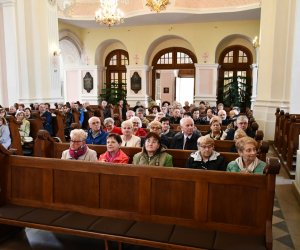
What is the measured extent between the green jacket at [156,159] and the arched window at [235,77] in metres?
10.5

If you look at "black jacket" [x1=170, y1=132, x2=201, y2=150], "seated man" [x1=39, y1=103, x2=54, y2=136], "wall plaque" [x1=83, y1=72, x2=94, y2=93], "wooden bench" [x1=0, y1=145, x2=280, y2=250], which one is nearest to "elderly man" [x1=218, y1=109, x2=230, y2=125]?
"black jacket" [x1=170, y1=132, x2=201, y2=150]

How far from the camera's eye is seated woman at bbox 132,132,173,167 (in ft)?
11.2

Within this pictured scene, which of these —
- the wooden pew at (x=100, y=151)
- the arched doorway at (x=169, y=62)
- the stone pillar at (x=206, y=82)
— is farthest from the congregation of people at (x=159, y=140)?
the arched doorway at (x=169, y=62)

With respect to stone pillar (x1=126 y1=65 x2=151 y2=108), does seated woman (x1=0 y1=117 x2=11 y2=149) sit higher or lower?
lower

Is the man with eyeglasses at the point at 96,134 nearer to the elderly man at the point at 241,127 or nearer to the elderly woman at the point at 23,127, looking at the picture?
the elderly man at the point at 241,127

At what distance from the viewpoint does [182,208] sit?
2.72 m

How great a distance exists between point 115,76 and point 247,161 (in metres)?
13.3

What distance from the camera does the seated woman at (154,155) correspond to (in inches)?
134

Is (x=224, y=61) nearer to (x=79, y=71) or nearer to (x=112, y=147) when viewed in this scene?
(x=79, y=71)

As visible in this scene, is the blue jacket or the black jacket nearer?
the black jacket

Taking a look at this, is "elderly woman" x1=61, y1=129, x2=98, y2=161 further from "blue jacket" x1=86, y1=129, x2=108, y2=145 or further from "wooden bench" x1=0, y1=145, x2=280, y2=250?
"blue jacket" x1=86, y1=129, x2=108, y2=145

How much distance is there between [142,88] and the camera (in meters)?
14.8

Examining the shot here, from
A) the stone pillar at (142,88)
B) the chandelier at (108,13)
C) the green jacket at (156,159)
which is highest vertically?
the chandelier at (108,13)

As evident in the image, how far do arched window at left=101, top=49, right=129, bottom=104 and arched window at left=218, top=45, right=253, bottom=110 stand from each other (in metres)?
4.58
